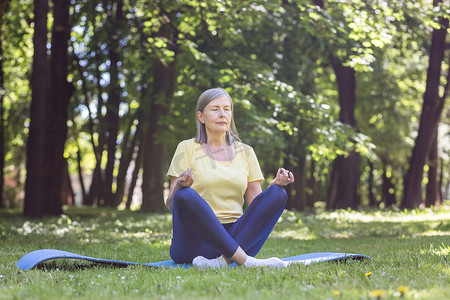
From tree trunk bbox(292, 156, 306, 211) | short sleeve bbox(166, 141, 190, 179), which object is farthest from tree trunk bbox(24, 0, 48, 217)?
tree trunk bbox(292, 156, 306, 211)

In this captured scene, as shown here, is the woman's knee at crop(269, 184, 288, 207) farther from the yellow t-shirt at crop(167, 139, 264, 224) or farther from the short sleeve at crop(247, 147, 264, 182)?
the short sleeve at crop(247, 147, 264, 182)

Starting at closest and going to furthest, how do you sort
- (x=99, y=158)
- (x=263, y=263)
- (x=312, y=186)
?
(x=263, y=263) → (x=99, y=158) → (x=312, y=186)

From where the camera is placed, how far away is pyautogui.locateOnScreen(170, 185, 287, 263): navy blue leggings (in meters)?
4.54

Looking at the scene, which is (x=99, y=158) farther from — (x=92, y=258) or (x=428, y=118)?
(x=92, y=258)

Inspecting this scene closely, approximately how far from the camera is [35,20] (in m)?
13.3

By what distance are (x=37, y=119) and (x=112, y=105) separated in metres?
5.92

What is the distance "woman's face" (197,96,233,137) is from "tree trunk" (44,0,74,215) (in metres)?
10.6

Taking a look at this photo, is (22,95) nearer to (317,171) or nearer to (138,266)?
(317,171)

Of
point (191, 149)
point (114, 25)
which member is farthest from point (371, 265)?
point (114, 25)

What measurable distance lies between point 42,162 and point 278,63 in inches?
264

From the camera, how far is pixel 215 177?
16.6ft

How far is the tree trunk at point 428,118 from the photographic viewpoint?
15773 mm

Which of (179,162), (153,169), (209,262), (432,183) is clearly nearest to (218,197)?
(179,162)

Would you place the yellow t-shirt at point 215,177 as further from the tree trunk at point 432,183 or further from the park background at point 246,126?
the tree trunk at point 432,183
